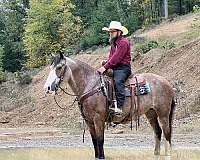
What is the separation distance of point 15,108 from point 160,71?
14502 mm

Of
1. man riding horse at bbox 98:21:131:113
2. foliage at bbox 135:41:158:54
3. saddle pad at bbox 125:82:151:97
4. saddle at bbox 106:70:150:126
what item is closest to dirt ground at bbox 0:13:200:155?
foliage at bbox 135:41:158:54

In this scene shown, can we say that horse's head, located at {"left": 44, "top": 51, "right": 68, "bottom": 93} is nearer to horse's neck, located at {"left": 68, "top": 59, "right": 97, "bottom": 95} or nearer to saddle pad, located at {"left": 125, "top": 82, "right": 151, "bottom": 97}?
horse's neck, located at {"left": 68, "top": 59, "right": 97, "bottom": 95}

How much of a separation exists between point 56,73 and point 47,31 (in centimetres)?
5027

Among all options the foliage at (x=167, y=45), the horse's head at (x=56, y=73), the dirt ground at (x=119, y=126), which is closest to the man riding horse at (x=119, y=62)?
the horse's head at (x=56, y=73)

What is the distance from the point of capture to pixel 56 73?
13.2 metres

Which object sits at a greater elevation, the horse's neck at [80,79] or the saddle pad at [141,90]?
the horse's neck at [80,79]

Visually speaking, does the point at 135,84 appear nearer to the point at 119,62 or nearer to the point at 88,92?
the point at 119,62

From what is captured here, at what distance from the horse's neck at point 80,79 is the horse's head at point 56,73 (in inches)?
10.2

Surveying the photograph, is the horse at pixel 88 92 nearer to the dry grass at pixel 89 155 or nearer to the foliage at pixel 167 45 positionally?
the dry grass at pixel 89 155

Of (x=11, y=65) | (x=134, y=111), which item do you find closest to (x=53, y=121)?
(x=134, y=111)

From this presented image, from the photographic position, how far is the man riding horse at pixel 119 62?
13.3 m

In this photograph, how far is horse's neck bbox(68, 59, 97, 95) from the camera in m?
13.3

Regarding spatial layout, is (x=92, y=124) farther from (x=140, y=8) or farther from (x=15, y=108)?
(x=140, y=8)

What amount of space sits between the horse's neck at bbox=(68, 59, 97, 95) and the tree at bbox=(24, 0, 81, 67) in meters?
47.6
